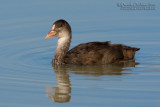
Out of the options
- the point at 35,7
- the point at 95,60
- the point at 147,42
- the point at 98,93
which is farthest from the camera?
the point at 35,7

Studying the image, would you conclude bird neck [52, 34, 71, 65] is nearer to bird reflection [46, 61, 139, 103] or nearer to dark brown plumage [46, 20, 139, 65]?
dark brown plumage [46, 20, 139, 65]

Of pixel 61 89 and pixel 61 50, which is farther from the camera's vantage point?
pixel 61 50

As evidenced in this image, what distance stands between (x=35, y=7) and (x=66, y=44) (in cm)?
406

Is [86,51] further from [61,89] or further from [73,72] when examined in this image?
[61,89]

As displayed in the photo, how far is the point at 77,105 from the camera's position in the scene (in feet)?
33.9

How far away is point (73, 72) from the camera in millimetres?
13344

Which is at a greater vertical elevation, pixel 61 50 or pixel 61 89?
pixel 61 50

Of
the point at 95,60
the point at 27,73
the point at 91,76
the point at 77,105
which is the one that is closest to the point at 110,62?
the point at 95,60

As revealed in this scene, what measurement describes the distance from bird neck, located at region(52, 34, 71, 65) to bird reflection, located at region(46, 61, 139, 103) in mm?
218

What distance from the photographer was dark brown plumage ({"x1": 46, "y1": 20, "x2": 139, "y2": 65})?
14023 mm

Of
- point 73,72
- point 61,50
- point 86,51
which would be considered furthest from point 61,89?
point 61,50

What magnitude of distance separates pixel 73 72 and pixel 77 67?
57 centimetres

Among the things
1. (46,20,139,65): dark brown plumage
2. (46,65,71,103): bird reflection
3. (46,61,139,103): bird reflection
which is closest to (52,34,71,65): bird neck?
(46,20,139,65): dark brown plumage

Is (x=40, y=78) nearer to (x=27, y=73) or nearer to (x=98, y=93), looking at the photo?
(x=27, y=73)
